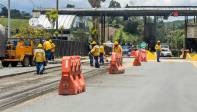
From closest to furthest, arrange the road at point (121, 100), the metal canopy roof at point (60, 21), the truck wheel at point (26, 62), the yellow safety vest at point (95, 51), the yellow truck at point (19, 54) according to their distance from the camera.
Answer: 1. the road at point (121, 100)
2. the yellow safety vest at point (95, 51)
3. the truck wheel at point (26, 62)
4. the yellow truck at point (19, 54)
5. the metal canopy roof at point (60, 21)

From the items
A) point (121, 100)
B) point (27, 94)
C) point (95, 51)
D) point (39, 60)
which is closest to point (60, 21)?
point (95, 51)

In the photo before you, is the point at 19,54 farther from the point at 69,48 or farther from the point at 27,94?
the point at 69,48

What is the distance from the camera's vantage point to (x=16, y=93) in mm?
18125

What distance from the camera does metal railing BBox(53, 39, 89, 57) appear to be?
58.1m

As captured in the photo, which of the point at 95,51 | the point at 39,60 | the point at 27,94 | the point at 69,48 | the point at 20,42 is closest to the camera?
the point at 27,94

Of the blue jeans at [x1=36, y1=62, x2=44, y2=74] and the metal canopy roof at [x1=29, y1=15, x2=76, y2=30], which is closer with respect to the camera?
the blue jeans at [x1=36, y1=62, x2=44, y2=74]

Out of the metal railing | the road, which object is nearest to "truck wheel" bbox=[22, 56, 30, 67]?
the road

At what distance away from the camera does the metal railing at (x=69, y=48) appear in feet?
191

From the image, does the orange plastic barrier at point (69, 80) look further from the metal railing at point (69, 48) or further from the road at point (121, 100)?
the metal railing at point (69, 48)

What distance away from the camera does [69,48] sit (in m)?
63.0

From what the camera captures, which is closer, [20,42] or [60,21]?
[20,42]

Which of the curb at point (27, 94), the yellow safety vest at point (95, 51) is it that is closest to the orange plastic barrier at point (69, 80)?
the curb at point (27, 94)

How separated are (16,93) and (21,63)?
66.0 ft

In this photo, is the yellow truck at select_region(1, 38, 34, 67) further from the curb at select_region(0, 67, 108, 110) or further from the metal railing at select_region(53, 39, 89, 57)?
the metal railing at select_region(53, 39, 89, 57)
